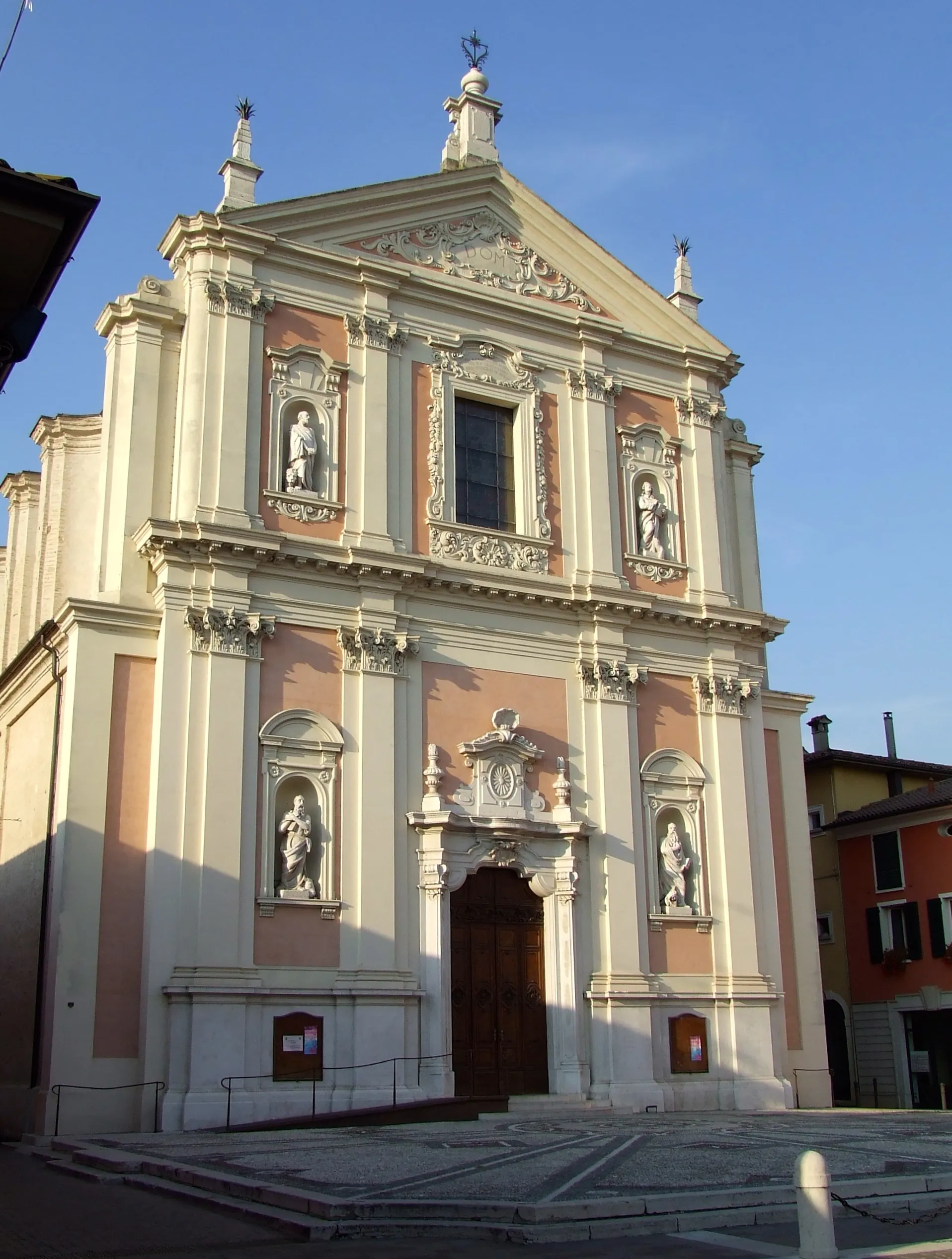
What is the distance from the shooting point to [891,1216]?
10.7m

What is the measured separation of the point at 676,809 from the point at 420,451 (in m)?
7.79

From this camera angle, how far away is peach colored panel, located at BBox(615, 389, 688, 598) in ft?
85.8

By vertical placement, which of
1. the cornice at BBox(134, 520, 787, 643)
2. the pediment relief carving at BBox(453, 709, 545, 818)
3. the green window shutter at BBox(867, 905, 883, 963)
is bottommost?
the green window shutter at BBox(867, 905, 883, 963)

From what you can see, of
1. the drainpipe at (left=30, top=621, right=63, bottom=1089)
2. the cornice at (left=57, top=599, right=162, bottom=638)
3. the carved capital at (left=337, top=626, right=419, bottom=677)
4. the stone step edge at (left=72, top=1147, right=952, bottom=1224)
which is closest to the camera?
the stone step edge at (left=72, top=1147, right=952, bottom=1224)

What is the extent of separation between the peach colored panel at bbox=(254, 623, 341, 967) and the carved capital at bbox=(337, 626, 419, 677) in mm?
186

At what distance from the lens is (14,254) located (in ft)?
21.8

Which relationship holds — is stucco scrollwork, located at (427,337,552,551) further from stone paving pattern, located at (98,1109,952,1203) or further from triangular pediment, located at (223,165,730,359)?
stone paving pattern, located at (98,1109,952,1203)

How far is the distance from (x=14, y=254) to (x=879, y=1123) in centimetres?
1659

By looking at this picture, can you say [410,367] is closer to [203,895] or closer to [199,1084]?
[203,895]

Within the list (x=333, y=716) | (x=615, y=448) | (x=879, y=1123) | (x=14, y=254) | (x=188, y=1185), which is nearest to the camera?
(x=14, y=254)

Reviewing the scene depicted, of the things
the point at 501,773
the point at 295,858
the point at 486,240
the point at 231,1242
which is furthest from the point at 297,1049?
the point at 486,240

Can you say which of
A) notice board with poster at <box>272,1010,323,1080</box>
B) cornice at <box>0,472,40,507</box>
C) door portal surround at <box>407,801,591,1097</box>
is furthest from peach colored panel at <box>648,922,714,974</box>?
cornice at <box>0,472,40,507</box>

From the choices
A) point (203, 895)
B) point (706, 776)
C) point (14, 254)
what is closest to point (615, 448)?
point (706, 776)

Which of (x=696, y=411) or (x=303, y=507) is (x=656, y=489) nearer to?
(x=696, y=411)
